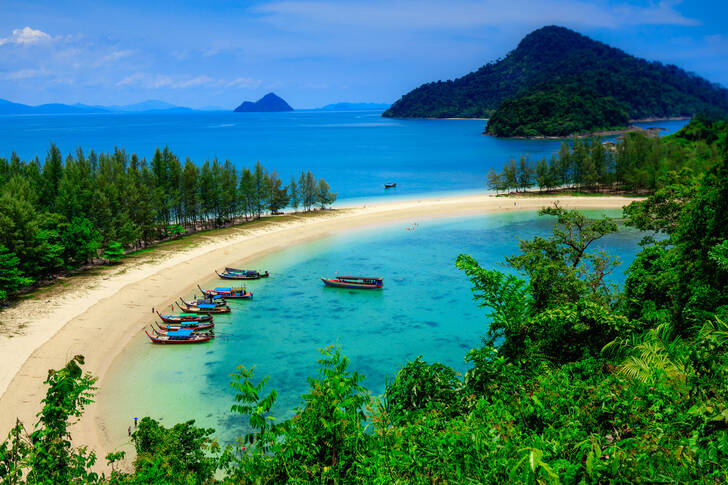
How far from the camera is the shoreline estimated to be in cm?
2219

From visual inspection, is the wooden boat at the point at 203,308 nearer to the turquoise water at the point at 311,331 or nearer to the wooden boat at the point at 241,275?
the turquoise water at the point at 311,331

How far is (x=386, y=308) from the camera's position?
3453cm

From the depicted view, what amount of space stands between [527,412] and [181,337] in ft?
84.2

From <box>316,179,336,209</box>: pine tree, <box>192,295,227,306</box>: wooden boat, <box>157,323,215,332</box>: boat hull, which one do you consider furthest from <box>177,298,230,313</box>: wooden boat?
<box>316,179,336,209</box>: pine tree

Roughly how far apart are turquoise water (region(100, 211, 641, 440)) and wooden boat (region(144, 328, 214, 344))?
0.52 meters

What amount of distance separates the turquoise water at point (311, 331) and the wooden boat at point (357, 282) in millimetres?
589

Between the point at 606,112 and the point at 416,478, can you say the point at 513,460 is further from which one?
the point at 606,112

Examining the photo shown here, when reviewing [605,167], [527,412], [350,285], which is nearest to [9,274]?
[350,285]

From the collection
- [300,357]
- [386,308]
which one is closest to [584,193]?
[386,308]

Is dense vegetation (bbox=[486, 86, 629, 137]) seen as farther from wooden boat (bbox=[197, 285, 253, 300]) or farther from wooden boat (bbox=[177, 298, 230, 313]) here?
wooden boat (bbox=[177, 298, 230, 313])

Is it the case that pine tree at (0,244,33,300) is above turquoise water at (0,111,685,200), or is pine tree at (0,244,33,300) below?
below

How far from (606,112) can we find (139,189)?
517 feet

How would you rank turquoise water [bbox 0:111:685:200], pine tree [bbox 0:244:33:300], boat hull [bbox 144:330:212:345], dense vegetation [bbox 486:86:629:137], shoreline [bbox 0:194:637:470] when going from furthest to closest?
dense vegetation [bbox 486:86:629:137] → turquoise water [bbox 0:111:685:200] → pine tree [bbox 0:244:33:300] → boat hull [bbox 144:330:212:345] → shoreline [bbox 0:194:637:470]

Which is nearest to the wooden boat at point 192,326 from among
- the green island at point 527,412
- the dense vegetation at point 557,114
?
the green island at point 527,412
